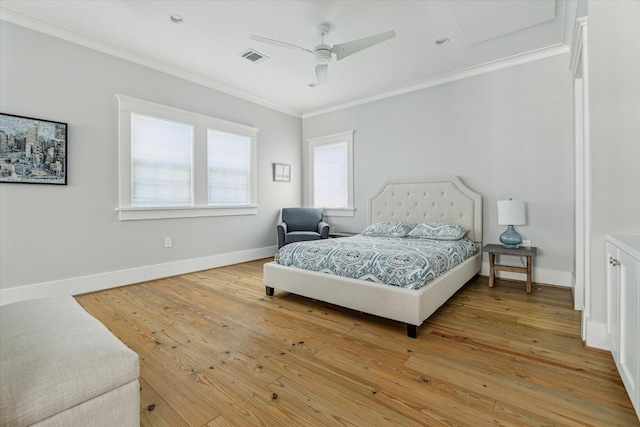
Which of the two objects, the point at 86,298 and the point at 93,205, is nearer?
the point at 86,298

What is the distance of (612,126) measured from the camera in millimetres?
1970

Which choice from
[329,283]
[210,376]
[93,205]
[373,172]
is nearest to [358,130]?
[373,172]

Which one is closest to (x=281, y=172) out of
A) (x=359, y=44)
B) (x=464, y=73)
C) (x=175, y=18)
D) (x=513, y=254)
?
(x=175, y=18)

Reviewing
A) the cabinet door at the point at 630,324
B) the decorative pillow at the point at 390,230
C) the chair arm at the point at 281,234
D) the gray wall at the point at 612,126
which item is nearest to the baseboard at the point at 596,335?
the gray wall at the point at 612,126

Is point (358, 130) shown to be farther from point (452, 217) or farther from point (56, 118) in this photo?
point (56, 118)

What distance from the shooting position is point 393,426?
136 centimetres

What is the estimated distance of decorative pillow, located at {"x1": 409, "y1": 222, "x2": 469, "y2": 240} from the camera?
3672 millimetres

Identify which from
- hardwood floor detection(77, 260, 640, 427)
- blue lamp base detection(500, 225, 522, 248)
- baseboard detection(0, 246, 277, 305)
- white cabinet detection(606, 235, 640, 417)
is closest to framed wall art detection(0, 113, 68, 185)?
baseboard detection(0, 246, 277, 305)

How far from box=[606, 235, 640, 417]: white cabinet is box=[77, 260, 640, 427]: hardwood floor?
170 mm

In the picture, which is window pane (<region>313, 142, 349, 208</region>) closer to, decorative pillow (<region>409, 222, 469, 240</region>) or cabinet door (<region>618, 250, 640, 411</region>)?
decorative pillow (<region>409, 222, 469, 240</region>)

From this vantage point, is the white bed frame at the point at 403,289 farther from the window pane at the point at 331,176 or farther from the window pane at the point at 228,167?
the window pane at the point at 228,167

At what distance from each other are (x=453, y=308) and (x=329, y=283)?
1227 millimetres

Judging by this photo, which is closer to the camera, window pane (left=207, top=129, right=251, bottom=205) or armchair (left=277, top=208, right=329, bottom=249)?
window pane (left=207, top=129, right=251, bottom=205)

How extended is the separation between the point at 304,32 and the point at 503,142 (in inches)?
111
